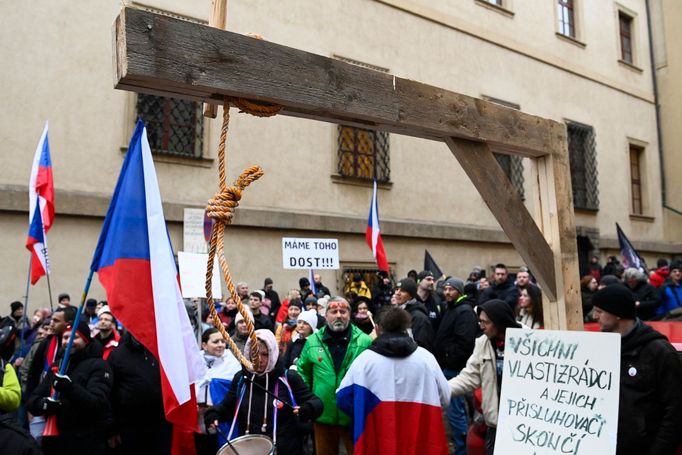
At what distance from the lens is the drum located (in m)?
3.44

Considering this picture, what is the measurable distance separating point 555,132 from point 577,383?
1601 mm

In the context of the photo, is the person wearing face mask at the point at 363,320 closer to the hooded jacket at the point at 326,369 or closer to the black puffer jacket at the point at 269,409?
the hooded jacket at the point at 326,369

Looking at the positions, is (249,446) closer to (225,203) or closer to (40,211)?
(225,203)

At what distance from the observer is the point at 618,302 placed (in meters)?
3.33

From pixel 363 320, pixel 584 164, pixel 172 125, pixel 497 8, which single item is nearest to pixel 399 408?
pixel 363 320

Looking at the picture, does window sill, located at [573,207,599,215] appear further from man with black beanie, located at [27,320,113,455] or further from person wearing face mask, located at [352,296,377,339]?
man with black beanie, located at [27,320,113,455]

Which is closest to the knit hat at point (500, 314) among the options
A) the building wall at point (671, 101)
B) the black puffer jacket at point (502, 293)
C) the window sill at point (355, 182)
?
the black puffer jacket at point (502, 293)

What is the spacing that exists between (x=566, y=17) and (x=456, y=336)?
15149mm

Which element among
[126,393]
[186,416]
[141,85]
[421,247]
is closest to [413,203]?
[421,247]

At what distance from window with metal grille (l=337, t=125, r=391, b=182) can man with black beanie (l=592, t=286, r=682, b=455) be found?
10023 mm

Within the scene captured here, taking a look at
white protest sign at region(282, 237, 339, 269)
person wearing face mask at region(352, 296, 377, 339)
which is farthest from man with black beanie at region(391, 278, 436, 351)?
white protest sign at region(282, 237, 339, 269)

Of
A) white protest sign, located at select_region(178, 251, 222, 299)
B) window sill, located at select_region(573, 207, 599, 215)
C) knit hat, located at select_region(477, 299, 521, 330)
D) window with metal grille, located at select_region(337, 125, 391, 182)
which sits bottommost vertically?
knit hat, located at select_region(477, 299, 521, 330)

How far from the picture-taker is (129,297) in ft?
12.1

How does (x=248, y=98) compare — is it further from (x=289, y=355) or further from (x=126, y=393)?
(x=289, y=355)
